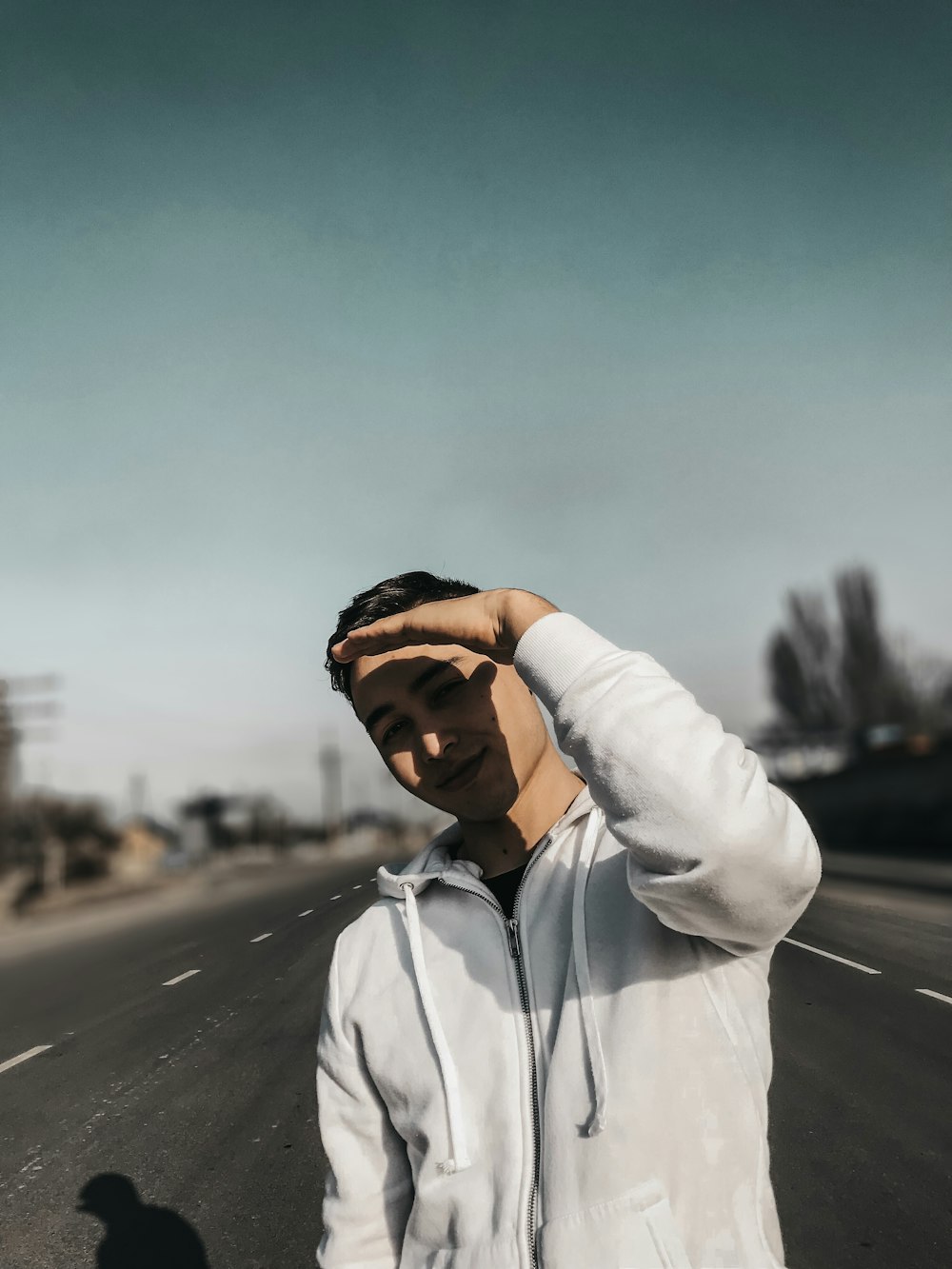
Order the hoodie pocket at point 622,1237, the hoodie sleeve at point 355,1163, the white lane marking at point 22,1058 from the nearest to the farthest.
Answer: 1. the hoodie pocket at point 622,1237
2. the hoodie sleeve at point 355,1163
3. the white lane marking at point 22,1058

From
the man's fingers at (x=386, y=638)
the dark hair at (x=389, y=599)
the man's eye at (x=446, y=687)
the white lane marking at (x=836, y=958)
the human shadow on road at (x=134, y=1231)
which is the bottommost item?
the human shadow on road at (x=134, y=1231)

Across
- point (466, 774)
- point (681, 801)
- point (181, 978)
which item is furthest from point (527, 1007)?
point (181, 978)

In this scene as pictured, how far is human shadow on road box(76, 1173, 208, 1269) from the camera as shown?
1.41m

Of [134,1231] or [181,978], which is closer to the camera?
[134,1231]

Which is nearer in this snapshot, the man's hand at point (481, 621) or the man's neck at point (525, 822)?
the man's hand at point (481, 621)

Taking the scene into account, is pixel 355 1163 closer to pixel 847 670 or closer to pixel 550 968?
pixel 550 968

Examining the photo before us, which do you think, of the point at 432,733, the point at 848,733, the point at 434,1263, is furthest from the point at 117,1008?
the point at 848,733

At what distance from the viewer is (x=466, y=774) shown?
1569mm

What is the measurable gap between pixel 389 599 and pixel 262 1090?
3.65 ft

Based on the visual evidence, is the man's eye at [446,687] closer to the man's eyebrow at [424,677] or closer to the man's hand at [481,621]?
the man's eyebrow at [424,677]

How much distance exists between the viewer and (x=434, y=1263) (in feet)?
4.63

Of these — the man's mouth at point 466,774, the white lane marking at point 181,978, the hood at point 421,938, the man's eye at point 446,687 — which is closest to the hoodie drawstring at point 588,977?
the hood at point 421,938

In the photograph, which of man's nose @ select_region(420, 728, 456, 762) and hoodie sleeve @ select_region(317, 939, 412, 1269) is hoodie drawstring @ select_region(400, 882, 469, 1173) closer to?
hoodie sleeve @ select_region(317, 939, 412, 1269)

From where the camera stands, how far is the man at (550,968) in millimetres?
1076
